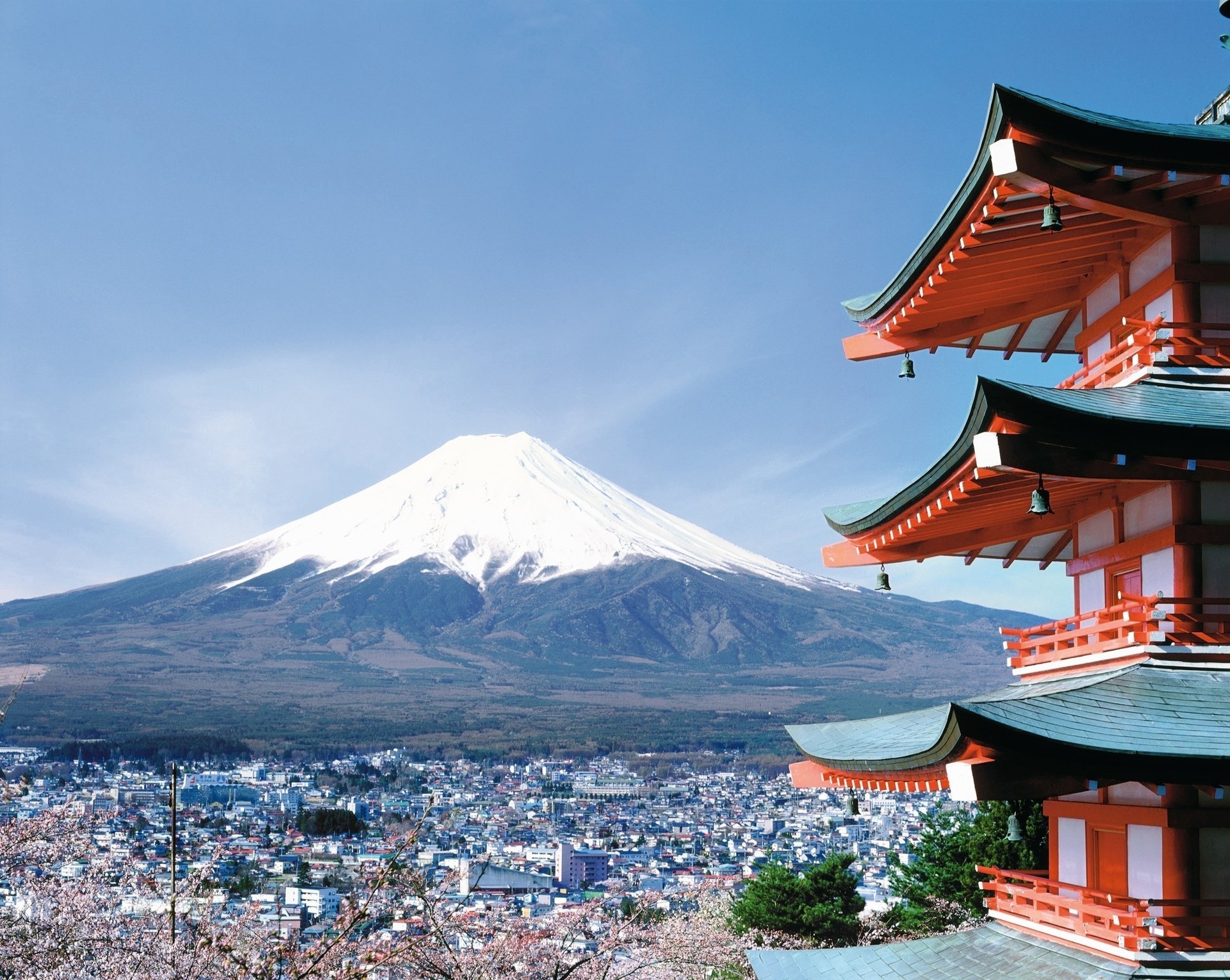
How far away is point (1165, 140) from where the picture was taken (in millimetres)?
7355

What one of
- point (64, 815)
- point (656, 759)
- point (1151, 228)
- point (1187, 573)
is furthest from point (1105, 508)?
point (656, 759)

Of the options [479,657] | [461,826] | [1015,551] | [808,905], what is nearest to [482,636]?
[479,657]

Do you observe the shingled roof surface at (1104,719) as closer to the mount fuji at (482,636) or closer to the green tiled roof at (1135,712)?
the green tiled roof at (1135,712)

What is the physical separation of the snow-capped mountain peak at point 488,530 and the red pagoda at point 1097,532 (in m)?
157

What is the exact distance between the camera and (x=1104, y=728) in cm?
692

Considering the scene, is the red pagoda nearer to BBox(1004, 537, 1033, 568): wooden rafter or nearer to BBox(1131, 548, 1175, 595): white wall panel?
BBox(1131, 548, 1175, 595): white wall panel

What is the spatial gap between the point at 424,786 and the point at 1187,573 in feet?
235

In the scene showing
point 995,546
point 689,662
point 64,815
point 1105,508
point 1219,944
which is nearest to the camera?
point 1219,944

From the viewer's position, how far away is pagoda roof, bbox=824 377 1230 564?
23.1 feet

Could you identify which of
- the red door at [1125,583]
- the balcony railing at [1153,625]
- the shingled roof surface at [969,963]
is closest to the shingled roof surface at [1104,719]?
the balcony railing at [1153,625]

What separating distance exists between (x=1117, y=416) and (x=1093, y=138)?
59.4 inches

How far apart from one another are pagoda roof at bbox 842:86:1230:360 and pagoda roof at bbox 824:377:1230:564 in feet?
3.50

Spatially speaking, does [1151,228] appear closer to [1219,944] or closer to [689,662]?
[1219,944]

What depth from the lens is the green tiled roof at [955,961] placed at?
307 inches
